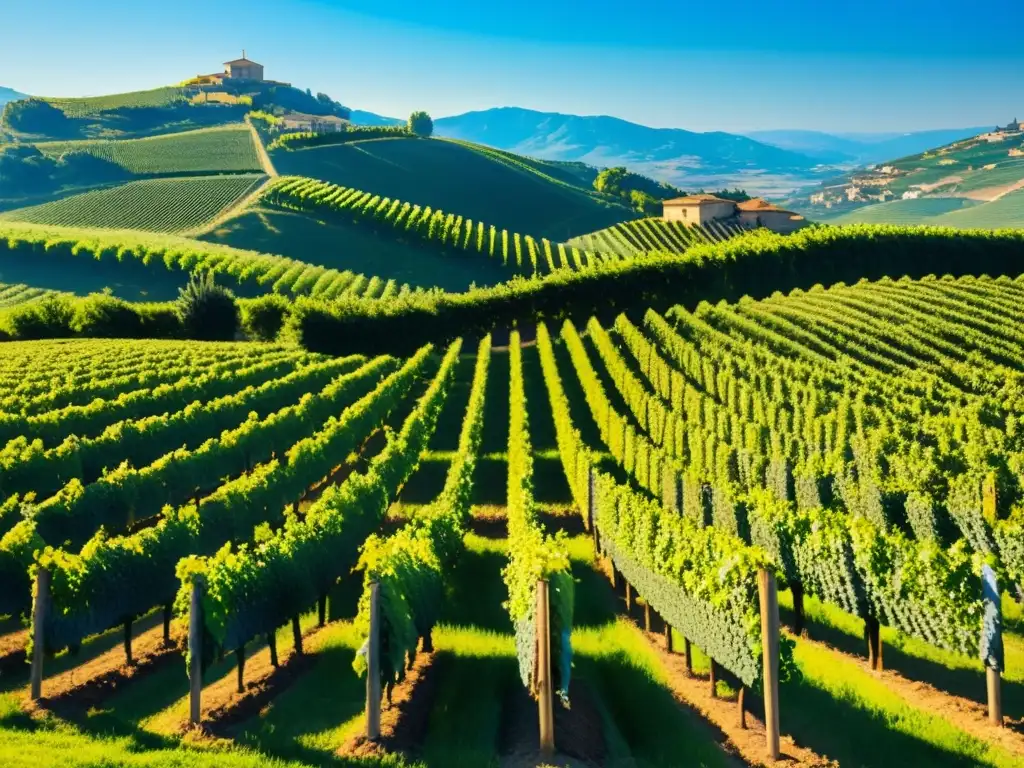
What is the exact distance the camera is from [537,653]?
11148 mm

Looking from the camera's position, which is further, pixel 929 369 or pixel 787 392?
pixel 929 369

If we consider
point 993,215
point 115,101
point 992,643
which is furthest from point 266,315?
point 993,215

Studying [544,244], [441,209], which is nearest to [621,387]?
[544,244]

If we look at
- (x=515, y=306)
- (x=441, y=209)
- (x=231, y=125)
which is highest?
(x=231, y=125)

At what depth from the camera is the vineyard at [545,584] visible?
1139 centimetres

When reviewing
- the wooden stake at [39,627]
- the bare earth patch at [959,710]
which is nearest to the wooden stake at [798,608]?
the bare earth patch at [959,710]

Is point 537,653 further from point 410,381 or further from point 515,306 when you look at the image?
point 515,306

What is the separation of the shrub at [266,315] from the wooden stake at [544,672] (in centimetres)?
4891

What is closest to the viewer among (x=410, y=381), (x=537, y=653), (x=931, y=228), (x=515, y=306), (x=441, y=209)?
(x=537, y=653)

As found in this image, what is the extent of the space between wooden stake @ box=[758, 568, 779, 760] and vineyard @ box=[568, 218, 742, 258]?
89509mm

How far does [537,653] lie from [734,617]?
2888 mm

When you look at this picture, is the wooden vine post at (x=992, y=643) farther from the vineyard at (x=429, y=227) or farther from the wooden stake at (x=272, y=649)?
the vineyard at (x=429, y=227)

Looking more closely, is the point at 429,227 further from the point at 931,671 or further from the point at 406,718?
the point at 406,718

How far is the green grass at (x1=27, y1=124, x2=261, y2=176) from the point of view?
386 feet
